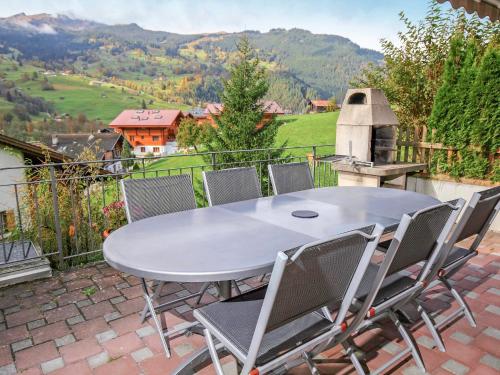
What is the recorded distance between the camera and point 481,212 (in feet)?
7.72

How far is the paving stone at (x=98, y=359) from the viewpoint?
2268 mm

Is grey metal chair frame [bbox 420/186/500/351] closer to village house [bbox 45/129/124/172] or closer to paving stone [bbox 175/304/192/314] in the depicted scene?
paving stone [bbox 175/304/192/314]

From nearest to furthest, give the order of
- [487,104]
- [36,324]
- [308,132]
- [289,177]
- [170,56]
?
[36,324] < [289,177] < [487,104] < [308,132] < [170,56]

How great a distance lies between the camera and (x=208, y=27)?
17850cm

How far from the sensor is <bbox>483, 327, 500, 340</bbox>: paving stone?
2.49 meters

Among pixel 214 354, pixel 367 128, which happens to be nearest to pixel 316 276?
pixel 214 354

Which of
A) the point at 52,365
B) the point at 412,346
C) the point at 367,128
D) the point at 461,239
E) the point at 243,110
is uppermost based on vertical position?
the point at 243,110

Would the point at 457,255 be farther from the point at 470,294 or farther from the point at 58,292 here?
the point at 58,292

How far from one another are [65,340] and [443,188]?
16.3ft

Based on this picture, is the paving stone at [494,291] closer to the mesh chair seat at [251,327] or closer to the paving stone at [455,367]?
the paving stone at [455,367]

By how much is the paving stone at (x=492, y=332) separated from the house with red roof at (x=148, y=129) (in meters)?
79.9

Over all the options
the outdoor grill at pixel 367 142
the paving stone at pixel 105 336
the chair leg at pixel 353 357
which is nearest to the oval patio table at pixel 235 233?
the paving stone at pixel 105 336

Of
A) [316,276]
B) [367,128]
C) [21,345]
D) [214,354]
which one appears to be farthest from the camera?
[367,128]

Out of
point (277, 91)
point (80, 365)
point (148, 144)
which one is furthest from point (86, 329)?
point (277, 91)
